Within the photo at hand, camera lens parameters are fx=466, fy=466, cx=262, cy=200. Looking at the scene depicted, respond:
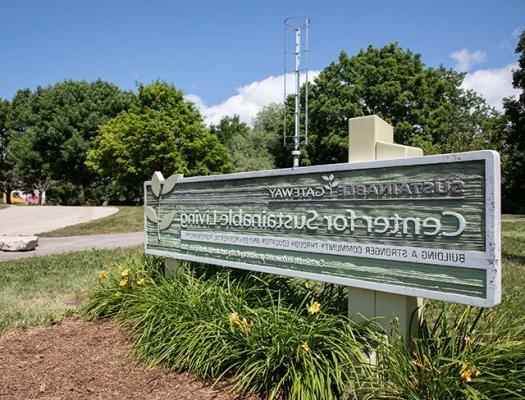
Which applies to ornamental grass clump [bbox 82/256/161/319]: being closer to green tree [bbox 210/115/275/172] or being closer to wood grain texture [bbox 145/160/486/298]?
wood grain texture [bbox 145/160/486/298]

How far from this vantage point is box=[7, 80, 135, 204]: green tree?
125 ft

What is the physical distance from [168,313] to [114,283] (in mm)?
1533

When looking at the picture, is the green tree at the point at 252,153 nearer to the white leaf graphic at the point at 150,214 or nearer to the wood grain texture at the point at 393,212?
the white leaf graphic at the point at 150,214

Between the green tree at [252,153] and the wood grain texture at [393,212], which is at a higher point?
the green tree at [252,153]

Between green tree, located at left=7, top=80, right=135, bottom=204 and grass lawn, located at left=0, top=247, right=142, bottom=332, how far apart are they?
2905cm

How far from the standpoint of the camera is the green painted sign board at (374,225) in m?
2.74

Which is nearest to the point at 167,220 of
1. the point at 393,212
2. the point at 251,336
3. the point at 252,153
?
the point at 251,336

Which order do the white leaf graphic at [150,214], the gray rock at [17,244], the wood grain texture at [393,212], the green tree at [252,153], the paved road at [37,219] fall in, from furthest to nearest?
1. the green tree at [252,153]
2. the paved road at [37,219]
3. the gray rock at [17,244]
4. the white leaf graphic at [150,214]
5. the wood grain texture at [393,212]

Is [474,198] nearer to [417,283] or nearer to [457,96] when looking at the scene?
[417,283]

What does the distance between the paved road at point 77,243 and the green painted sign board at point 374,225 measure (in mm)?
8436

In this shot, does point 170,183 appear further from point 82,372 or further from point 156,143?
point 156,143

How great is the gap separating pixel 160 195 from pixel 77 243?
9.47m

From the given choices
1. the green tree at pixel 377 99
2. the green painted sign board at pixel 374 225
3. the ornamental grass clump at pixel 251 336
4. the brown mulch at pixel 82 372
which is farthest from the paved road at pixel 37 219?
the green tree at pixel 377 99

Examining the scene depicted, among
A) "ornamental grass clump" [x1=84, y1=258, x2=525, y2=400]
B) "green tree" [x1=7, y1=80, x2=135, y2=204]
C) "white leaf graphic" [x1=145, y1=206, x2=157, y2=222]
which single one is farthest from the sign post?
"green tree" [x1=7, y1=80, x2=135, y2=204]
